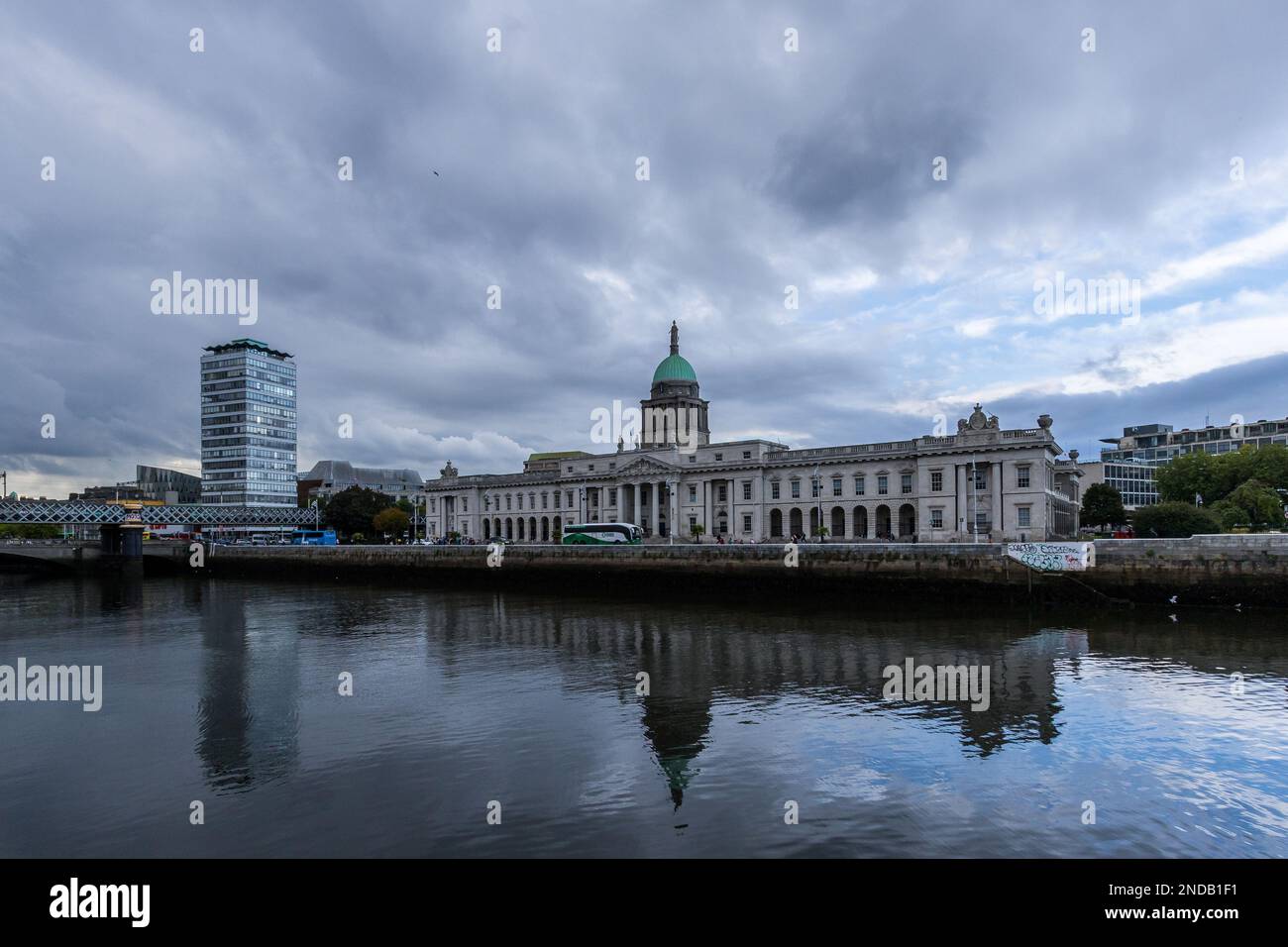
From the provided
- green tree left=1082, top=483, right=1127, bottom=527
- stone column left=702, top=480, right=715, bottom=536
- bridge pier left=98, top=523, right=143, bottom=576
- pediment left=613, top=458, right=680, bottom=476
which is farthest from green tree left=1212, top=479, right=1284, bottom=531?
bridge pier left=98, top=523, right=143, bottom=576

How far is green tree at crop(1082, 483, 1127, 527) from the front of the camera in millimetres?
89188

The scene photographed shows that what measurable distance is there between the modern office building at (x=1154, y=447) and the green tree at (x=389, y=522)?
11408 cm

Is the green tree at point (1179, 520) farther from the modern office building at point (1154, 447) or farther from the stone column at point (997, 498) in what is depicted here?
the modern office building at point (1154, 447)

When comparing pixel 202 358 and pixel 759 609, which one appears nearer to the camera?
pixel 759 609

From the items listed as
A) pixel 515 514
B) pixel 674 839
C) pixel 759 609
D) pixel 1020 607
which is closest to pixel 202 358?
pixel 515 514

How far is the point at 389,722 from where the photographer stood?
60.1 feet

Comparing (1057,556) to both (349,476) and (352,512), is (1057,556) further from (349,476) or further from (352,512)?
(349,476)

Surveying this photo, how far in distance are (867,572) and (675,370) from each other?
67.6 metres

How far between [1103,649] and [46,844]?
29762 mm

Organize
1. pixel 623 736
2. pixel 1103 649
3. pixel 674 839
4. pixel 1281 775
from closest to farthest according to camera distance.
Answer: pixel 674 839 < pixel 1281 775 < pixel 623 736 < pixel 1103 649

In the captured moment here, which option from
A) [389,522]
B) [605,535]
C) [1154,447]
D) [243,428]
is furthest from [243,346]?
[1154,447]

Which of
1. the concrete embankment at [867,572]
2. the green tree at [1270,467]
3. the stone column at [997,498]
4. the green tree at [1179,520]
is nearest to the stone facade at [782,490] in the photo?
the stone column at [997,498]

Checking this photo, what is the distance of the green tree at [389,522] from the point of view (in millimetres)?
115812
